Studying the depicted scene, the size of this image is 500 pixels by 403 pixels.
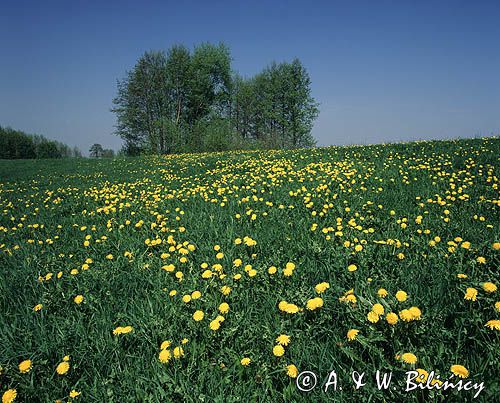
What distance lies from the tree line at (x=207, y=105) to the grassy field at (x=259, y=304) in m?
24.0

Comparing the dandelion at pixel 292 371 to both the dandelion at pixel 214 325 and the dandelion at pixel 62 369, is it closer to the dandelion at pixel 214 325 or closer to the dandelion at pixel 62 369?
the dandelion at pixel 214 325

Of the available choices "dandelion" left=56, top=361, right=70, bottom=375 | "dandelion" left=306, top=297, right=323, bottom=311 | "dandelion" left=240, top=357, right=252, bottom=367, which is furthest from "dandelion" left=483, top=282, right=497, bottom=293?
"dandelion" left=56, top=361, right=70, bottom=375

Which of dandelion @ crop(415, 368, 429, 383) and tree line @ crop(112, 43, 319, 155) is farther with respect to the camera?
tree line @ crop(112, 43, 319, 155)

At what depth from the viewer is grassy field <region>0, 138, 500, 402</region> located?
5.01 ft

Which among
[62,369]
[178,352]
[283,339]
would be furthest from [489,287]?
[62,369]

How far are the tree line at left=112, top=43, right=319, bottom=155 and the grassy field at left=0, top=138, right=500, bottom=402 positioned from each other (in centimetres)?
2397

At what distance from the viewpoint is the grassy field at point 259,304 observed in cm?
153

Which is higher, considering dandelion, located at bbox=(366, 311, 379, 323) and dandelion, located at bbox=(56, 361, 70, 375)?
dandelion, located at bbox=(366, 311, 379, 323)

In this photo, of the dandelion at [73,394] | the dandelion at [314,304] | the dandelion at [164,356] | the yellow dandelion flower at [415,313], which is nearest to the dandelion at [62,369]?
the dandelion at [73,394]

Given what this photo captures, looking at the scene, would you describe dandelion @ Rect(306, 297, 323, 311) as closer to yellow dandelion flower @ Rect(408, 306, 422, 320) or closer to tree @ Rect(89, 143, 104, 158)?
yellow dandelion flower @ Rect(408, 306, 422, 320)

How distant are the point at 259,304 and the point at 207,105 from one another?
35356mm

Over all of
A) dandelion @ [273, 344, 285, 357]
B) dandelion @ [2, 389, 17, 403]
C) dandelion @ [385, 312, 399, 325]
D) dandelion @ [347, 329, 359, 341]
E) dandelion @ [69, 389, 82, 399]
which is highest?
dandelion @ [385, 312, 399, 325]

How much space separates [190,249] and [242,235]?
2.29ft

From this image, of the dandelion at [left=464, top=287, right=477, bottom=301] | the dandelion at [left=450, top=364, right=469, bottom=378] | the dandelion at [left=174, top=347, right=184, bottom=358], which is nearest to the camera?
the dandelion at [left=450, top=364, right=469, bottom=378]
